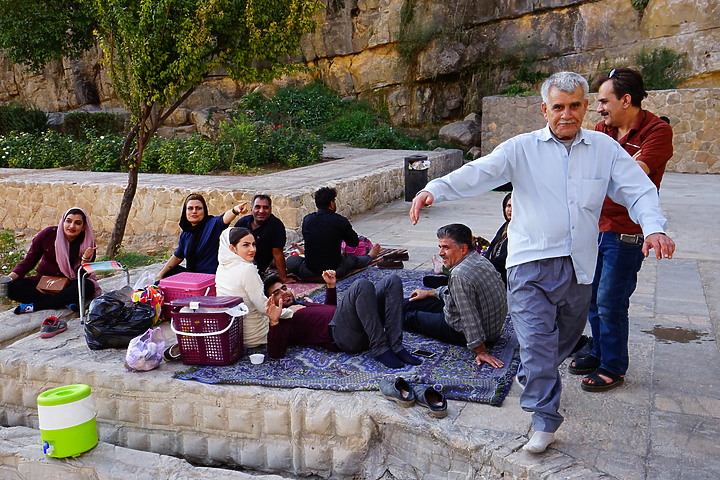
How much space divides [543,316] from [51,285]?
4.44 meters

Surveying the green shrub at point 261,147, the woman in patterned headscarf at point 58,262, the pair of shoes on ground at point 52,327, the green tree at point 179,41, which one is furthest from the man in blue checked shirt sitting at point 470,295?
the green shrub at point 261,147

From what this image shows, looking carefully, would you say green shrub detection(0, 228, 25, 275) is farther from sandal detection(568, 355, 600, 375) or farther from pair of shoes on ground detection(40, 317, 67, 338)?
sandal detection(568, 355, 600, 375)

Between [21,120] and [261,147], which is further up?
[21,120]

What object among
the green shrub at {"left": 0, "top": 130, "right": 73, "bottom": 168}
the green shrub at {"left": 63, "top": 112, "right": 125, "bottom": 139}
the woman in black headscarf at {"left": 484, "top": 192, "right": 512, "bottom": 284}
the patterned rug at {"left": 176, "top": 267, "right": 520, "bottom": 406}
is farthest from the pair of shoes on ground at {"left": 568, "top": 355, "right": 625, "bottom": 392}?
the green shrub at {"left": 63, "top": 112, "right": 125, "bottom": 139}

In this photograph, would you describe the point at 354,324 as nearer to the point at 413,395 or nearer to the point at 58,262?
the point at 413,395

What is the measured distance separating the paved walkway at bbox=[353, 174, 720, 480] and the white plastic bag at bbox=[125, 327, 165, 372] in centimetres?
208

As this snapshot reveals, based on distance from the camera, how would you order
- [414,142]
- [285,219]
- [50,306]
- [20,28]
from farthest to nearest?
[414,142], [20,28], [285,219], [50,306]

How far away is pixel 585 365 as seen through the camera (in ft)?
13.2

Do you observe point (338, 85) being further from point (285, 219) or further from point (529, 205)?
point (529, 205)

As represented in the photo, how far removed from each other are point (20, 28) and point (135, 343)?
14485 mm

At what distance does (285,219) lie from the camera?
8.83 metres

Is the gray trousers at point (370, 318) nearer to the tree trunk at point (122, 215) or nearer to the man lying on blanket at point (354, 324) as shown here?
the man lying on blanket at point (354, 324)

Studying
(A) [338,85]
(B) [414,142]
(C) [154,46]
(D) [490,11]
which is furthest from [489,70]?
(C) [154,46]

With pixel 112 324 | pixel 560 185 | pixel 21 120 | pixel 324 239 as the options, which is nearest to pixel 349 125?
pixel 21 120
